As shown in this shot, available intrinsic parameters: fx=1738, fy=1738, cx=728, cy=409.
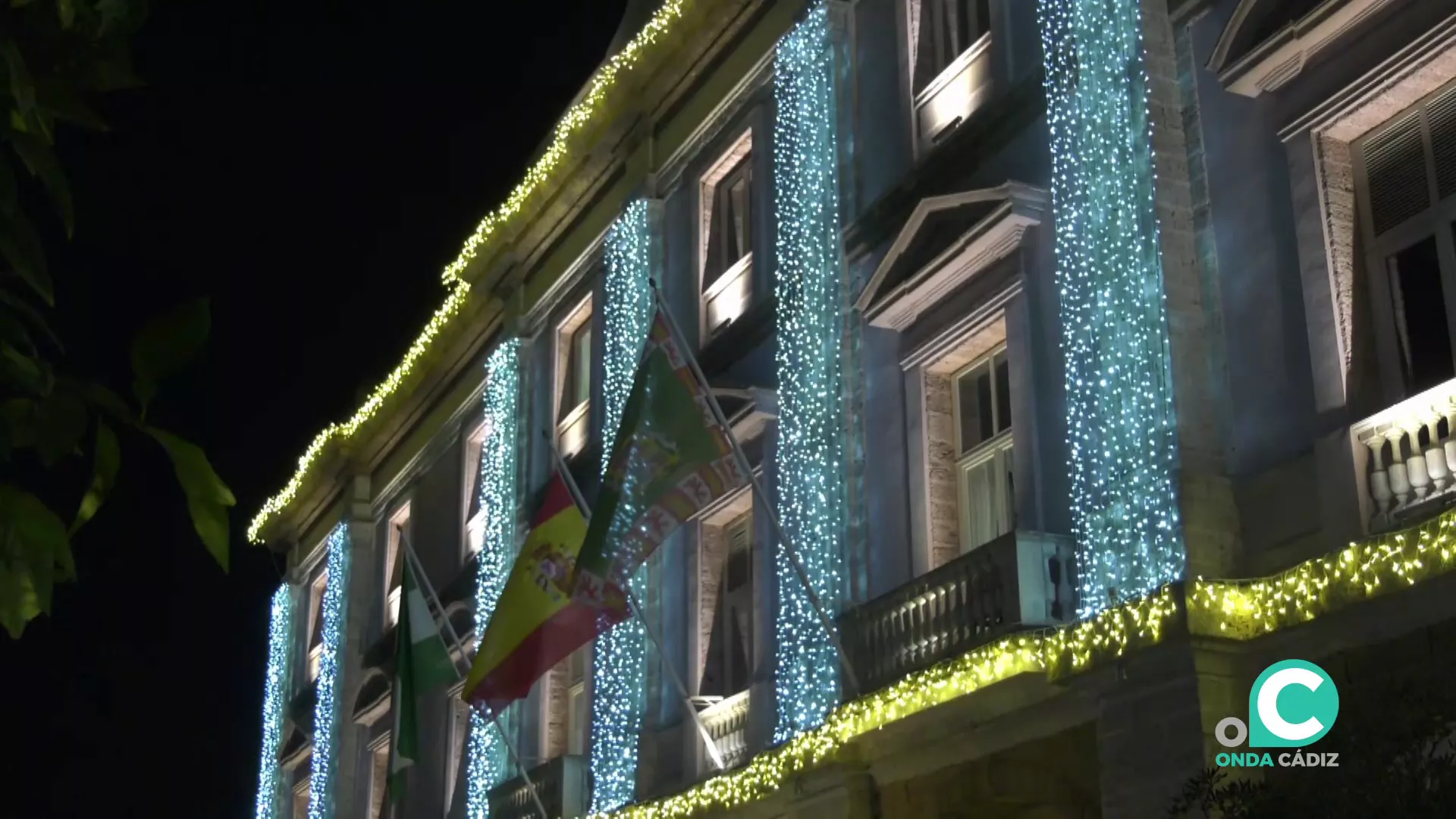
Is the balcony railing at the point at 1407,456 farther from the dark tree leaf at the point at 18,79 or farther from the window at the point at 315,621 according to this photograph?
the window at the point at 315,621

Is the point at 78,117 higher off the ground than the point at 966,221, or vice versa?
the point at 966,221

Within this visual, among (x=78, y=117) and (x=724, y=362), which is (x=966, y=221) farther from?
(x=78, y=117)

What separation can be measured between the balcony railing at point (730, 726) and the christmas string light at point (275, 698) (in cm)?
1761

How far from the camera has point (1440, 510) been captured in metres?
9.65

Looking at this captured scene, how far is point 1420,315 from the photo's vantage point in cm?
1055

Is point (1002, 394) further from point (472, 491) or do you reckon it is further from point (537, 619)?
point (472, 491)

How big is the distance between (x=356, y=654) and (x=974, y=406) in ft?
57.1

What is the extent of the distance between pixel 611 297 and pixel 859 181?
548 centimetres

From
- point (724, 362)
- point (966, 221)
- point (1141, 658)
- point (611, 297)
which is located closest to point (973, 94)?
point (966, 221)

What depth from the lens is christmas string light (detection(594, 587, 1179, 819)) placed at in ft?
37.0

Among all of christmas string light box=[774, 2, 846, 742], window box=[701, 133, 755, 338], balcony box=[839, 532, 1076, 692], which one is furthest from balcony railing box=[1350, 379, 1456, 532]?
window box=[701, 133, 755, 338]

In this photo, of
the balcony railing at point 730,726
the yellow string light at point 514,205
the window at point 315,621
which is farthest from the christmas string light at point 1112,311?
the window at point 315,621

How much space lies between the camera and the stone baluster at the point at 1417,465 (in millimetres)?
9844

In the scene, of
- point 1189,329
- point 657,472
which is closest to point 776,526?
point 657,472
